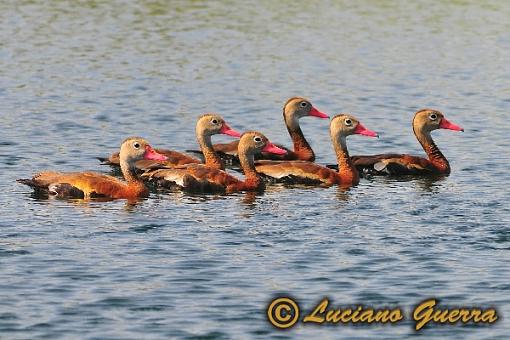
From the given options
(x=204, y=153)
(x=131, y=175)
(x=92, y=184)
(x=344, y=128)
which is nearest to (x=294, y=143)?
(x=344, y=128)

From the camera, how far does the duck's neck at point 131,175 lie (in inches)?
861

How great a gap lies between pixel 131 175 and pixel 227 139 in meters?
7.94

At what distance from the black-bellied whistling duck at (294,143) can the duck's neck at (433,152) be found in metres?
1.67

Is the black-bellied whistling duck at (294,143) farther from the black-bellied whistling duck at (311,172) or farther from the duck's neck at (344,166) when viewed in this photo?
the black-bellied whistling duck at (311,172)

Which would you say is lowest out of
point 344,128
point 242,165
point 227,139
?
point 242,165

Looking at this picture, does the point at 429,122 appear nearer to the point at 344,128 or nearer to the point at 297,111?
the point at 344,128

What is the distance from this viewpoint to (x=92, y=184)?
2141 cm

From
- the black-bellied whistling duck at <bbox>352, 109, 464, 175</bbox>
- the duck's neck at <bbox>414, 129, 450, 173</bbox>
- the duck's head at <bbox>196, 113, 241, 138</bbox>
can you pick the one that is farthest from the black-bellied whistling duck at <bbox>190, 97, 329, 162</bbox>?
the duck's neck at <bbox>414, 129, 450, 173</bbox>

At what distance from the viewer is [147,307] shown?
15734 mm

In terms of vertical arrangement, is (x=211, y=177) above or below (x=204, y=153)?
below

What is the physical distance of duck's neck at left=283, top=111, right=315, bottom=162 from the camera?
25841mm

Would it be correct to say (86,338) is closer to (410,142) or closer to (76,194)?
(76,194)

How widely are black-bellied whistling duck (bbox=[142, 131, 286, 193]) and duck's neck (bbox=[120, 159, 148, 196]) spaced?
1.65 ft

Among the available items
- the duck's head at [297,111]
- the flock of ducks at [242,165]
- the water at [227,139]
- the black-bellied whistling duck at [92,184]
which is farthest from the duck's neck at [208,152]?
the duck's head at [297,111]
